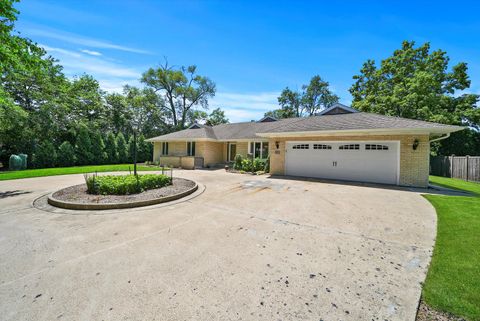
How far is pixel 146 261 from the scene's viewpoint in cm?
324

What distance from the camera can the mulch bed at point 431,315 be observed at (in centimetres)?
213

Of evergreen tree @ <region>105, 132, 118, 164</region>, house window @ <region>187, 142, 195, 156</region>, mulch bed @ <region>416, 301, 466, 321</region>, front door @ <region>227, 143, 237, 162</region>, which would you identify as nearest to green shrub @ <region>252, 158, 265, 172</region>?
front door @ <region>227, 143, 237, 162</region>

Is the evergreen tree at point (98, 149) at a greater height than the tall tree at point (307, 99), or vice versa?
the tall tree at point (307, 99)

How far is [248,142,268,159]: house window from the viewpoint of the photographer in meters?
17.3

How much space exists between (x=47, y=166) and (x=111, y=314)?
2311 cm

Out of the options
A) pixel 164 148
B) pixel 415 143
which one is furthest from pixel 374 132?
pixel 164 148

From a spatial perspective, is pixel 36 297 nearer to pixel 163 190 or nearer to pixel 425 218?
pixel 163 190

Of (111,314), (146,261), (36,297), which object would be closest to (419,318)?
(111,314)

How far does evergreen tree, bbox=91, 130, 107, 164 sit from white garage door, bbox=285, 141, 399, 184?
65.8 ft

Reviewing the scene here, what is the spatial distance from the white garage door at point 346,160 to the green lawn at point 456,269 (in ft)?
17.6

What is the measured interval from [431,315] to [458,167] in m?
17.7

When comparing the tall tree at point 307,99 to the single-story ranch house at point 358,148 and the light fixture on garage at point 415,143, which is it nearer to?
the single-story ranch house at point 358,148

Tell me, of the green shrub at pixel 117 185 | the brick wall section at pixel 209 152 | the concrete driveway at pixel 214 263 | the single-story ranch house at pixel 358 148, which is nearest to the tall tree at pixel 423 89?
the single-story ranch house at pixel 358 148

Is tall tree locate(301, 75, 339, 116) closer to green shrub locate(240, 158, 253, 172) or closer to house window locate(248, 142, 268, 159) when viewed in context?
house window locate(248, 142, 268, 159)
